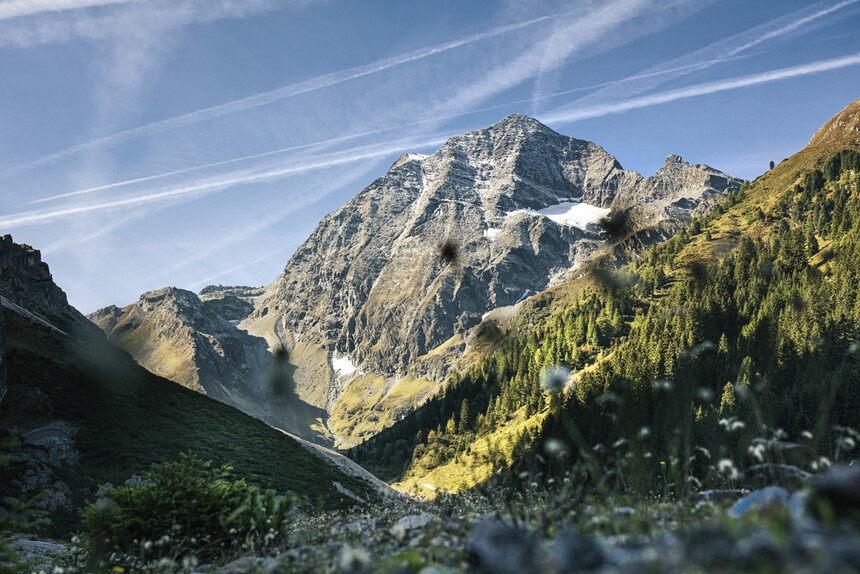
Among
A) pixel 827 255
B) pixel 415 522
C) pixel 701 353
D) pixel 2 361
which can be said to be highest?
pixel 827 255

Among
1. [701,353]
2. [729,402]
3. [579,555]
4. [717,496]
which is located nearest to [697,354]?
[717,496]

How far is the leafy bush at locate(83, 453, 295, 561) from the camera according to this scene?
1144 centimetres

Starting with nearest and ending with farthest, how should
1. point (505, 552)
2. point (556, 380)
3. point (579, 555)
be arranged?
point (579, 555)
point (505, 552)
point (556, 380)

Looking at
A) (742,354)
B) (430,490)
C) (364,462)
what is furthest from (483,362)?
(742,354)

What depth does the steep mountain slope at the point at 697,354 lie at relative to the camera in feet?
217

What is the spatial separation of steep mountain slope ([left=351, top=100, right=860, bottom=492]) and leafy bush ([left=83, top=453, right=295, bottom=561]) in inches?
294

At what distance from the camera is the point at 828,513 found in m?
3.61

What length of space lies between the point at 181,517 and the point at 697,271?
16360 centimetres

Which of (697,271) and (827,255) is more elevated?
(697,271)

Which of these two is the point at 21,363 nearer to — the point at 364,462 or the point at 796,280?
the point at 364,462

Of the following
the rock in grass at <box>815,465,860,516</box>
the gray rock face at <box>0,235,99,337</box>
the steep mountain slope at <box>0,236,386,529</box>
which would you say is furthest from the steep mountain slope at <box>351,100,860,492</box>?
the gray rock face at <box>0,235,99,337</box>

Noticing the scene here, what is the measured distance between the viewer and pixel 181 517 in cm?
1152

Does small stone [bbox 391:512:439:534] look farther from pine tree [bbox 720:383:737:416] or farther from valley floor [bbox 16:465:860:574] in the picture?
pine tree [bbox 720:383:737:416]

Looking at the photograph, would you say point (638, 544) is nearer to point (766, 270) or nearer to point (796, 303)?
point (796, 303)
